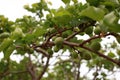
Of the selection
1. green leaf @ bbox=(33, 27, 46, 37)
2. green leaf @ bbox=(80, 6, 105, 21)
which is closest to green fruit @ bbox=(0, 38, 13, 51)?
green leaf @ bbox=(33, 27, 46, 37)

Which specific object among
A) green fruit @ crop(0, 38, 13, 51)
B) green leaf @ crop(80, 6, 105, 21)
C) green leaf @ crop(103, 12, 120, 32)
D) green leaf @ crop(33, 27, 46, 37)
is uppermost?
green leaf @ crop(33, 27, 46, 37)

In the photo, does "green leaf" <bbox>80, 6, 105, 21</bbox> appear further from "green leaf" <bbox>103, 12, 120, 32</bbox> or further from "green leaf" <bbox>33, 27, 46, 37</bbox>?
"green leaf" <bbox>33, 27, 46, 37</bbox>

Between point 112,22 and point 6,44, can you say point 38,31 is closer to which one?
point 6,44

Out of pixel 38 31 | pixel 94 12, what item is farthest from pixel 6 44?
pixel 94 12

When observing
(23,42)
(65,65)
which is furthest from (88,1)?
(65,65)

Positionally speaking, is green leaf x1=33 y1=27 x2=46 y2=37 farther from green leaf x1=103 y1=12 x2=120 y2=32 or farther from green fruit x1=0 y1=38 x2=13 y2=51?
green leaf x1=103 y1=12 x2=120 y2=32

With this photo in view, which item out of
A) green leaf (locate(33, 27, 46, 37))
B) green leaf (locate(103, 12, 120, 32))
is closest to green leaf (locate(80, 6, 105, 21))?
green leaf (locate(103, 12, 120, 32))

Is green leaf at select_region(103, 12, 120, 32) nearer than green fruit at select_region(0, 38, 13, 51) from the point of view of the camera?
Yes

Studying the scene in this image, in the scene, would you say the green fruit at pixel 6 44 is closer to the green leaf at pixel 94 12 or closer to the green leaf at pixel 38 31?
the green leaf at pixel 38 31

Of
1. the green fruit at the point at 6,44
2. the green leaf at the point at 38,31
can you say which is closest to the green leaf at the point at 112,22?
the green leaf at the point at 38,31

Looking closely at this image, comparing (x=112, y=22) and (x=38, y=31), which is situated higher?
(x=38, y=31)

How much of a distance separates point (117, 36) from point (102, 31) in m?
0.10

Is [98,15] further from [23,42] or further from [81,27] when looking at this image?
[23,42]

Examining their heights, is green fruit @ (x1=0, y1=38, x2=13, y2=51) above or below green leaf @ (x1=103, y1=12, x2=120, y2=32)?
above
